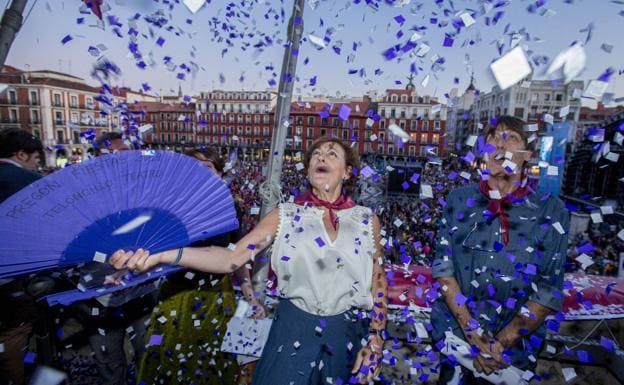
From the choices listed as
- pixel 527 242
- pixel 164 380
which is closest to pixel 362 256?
pixel 527 242

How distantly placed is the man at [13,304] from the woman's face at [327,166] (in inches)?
96.1

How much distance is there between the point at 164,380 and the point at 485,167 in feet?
10.2

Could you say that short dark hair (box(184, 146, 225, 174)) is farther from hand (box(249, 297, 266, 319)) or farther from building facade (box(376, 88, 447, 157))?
building facade (box(376, 88, 447, 157))

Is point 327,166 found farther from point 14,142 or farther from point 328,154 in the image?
point 14,142

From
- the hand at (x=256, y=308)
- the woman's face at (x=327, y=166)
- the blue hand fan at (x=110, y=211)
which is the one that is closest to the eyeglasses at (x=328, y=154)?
the woman's face at (x=327, y=166)

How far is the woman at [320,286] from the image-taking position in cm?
202

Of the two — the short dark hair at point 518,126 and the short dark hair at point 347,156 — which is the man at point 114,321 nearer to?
the short dark hair at point 347,156

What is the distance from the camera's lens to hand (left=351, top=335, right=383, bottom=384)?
2.11 meters

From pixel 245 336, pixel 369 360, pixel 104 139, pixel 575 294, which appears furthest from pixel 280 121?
pixel 575 294

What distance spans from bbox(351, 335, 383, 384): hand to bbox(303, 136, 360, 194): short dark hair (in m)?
1.15

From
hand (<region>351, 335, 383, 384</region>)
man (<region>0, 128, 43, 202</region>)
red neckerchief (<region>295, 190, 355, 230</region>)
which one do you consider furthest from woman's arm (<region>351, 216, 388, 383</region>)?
man (<region>0, 128, 43, 202</region>)

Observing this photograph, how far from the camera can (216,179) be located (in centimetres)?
223

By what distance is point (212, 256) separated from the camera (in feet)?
6.28

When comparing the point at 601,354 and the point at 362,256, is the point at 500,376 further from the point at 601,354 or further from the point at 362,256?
the point at 601,354
